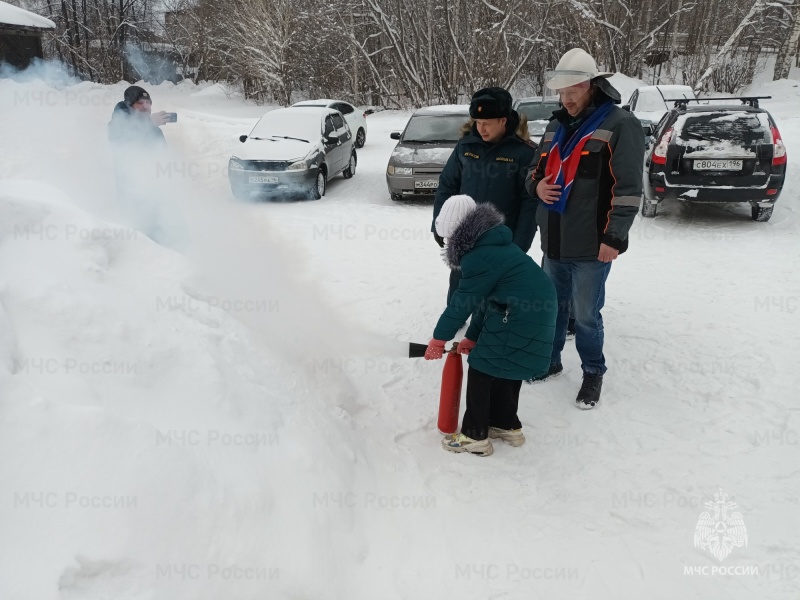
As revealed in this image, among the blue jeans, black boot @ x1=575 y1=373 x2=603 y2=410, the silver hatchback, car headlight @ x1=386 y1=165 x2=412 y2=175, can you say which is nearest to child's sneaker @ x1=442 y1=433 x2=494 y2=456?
black boot @ x1=575 y1=373 x2=603 y2=410

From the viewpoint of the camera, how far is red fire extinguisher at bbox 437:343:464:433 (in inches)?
145

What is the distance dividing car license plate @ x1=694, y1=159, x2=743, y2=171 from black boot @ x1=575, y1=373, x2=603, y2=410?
5.35m

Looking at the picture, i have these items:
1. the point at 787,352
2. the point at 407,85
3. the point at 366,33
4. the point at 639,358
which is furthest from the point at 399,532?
the point at 366,33

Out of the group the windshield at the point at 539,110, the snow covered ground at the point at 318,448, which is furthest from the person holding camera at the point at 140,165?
the windshield at the point at 539,110

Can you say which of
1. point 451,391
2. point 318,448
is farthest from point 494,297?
point 318,448

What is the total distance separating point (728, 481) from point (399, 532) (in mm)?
1931

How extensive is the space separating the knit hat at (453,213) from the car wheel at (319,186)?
806 cm

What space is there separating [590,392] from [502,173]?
1684 mm

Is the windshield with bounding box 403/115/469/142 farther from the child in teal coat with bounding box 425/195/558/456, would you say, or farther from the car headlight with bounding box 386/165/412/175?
the child in teal coat with bounding box 425/195/558/456

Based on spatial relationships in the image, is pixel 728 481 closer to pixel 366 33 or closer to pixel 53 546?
pixel 53 546

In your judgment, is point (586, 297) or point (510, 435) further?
point (586, 297)

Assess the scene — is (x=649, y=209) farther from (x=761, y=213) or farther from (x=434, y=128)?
(x=434, y=128)

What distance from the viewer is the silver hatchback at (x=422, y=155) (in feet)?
33.6

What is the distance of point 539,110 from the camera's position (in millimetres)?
12297
